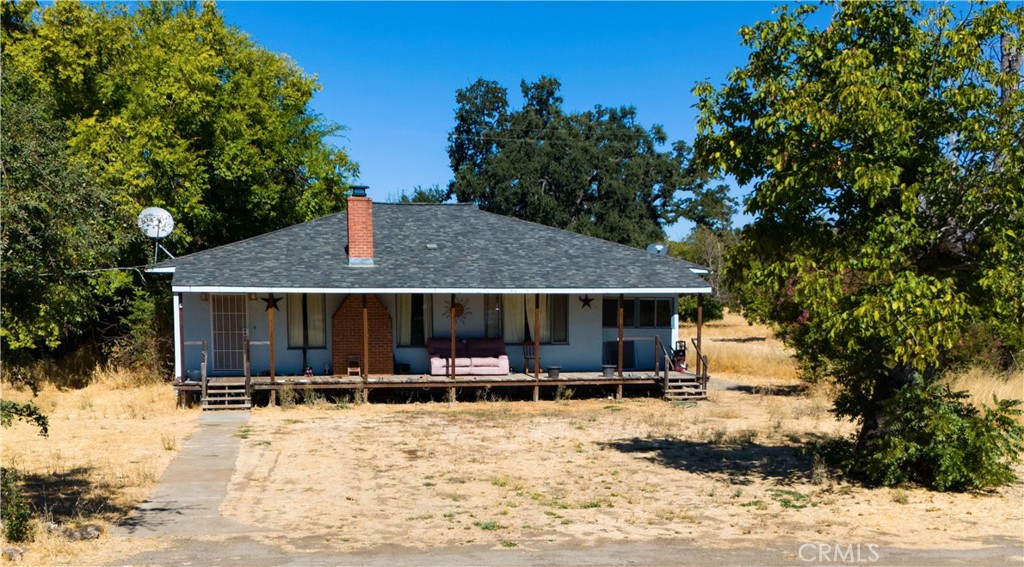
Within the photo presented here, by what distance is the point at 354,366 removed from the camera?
907 inches

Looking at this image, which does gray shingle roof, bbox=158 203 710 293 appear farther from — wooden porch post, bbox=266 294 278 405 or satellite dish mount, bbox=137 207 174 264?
satellite dish mount, bbox=137 207 174 264

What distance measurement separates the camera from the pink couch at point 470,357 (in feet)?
75.5

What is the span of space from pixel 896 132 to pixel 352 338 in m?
15.7

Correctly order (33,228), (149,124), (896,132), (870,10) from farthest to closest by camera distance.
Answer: (149,124)
(870,10)
(896,132)
(33,228)

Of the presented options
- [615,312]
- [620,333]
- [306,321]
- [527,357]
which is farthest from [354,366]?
[615,312]

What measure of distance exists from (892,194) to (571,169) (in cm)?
4628

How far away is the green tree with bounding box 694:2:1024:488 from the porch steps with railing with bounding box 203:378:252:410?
44.3 ft

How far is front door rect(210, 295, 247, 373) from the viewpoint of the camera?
23.1 meters

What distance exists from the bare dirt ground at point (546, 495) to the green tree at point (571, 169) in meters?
36.4

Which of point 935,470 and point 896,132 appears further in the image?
point 935,470

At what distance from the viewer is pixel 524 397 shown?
23688 millimetres

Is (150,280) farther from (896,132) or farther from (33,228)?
(896,132)

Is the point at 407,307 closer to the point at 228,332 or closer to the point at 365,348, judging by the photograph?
the point at 365,348

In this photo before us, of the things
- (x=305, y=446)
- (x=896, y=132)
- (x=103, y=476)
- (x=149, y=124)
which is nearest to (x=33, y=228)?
(x=103, y=476)
